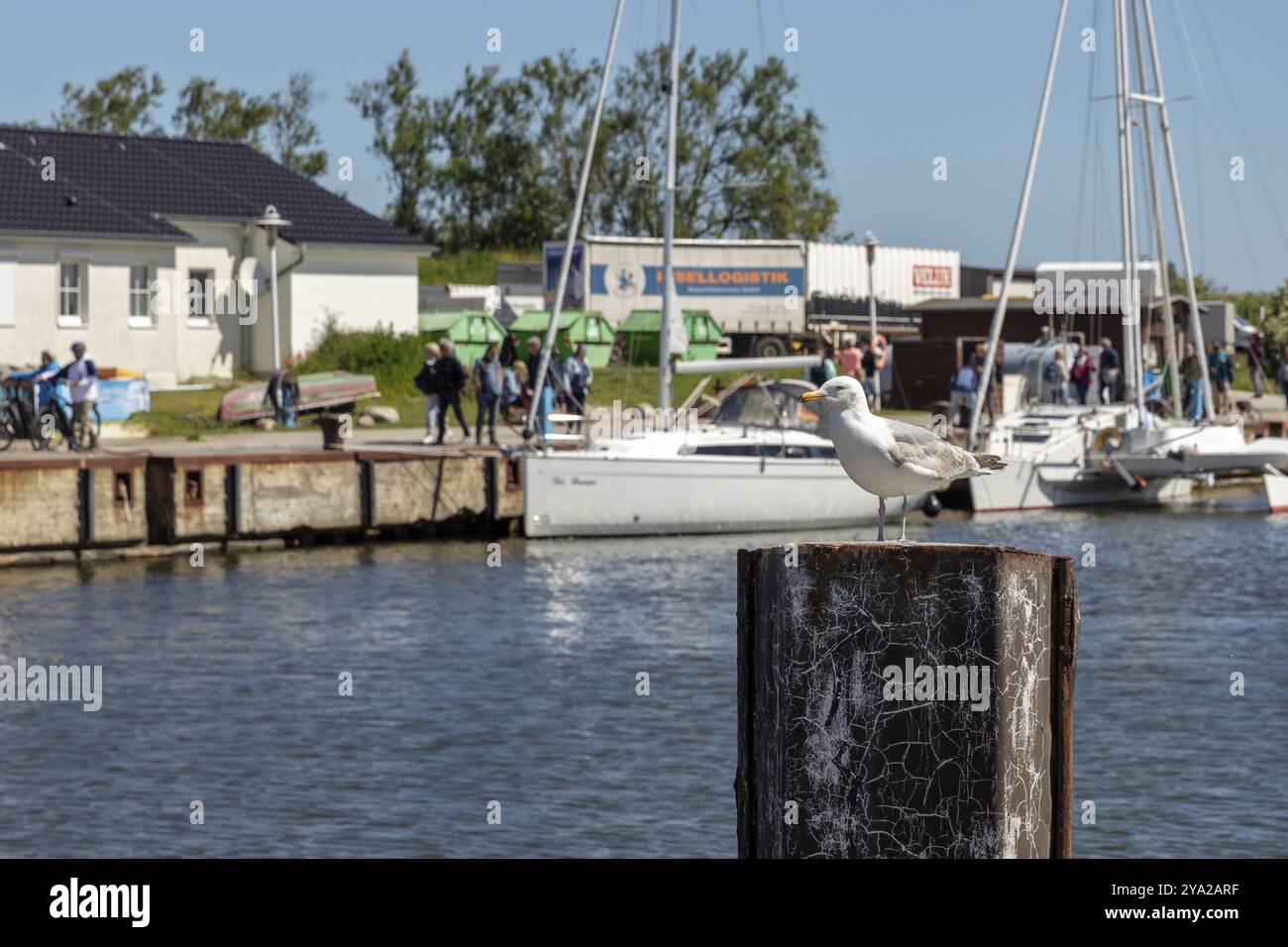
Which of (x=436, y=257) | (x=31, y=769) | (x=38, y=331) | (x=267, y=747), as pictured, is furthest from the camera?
(x=436, y=257)

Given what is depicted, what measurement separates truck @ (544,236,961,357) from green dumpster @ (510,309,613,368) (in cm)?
727

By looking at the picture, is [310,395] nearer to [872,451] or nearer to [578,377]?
[578,377]

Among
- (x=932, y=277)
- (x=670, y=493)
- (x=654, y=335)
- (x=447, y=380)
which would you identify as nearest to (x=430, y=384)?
(x=447, y=380)

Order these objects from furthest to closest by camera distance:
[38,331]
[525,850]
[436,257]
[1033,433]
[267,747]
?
[436,257]
[38,331]
[1033,433]
[267,747]
[525,850]

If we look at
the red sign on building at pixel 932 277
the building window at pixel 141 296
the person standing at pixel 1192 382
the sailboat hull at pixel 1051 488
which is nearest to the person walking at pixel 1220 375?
the person standing at pixel 1192 382

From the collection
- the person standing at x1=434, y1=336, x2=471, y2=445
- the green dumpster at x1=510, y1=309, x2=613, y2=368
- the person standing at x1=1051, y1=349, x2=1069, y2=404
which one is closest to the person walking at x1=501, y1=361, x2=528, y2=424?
the person standing at x1=434, y1=336, x2=471, y2=445

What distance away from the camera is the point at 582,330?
→ 54.7m

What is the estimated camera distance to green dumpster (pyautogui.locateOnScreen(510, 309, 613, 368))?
53.3m

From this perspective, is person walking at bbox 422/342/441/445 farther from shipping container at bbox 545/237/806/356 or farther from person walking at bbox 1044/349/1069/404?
shipping container at bbox 545/237/806/356

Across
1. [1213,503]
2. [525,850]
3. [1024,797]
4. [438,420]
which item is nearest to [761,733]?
A: [1024,797]

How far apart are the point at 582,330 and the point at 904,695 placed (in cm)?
5038

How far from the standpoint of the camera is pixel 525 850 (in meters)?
14.7

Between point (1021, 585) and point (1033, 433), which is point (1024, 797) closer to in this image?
point (1021, 585)
